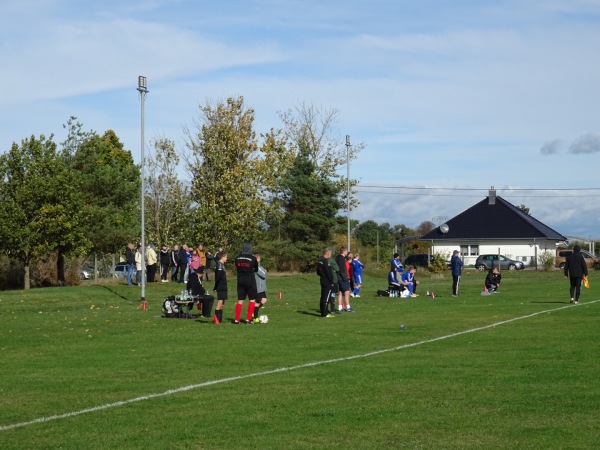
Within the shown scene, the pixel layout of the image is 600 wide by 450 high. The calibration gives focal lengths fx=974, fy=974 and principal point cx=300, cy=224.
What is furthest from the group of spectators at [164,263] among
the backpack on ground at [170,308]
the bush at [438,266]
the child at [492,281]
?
the bush at [438,266]

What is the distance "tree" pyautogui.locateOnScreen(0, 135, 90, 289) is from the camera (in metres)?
43.2

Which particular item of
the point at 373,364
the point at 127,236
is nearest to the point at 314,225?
the point at 127,236

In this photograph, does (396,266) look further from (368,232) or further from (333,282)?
(368,232)

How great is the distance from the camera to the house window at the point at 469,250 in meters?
95.6

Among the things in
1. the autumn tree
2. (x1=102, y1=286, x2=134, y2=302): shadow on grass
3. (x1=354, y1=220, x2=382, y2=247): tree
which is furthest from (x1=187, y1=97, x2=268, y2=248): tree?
(x1=354, y1=220, x2=382, y2=247): tree

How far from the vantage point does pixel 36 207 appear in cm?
4478

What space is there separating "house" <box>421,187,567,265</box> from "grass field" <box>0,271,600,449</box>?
68.4 m

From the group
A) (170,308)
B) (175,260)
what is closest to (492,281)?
(175,260)

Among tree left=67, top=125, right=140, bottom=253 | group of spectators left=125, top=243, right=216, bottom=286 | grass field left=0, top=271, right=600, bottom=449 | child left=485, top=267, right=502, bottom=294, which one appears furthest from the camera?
tree left=67, top=125, right=140, bottom=253

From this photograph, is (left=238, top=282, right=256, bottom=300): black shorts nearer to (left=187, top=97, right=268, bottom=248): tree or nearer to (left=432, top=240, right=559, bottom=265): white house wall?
(left=187, top=97, right=268, bottom=248): tree

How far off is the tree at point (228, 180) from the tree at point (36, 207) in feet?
51.7

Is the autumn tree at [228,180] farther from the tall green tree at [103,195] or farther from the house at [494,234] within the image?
the house at [494,234]

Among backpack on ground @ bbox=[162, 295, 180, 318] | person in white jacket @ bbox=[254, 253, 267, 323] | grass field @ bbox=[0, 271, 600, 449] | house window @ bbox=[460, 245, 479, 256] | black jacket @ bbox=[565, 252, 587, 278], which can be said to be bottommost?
grass field @ bbox=[0, 271, 600, 449]

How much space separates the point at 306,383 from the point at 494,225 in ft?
280
